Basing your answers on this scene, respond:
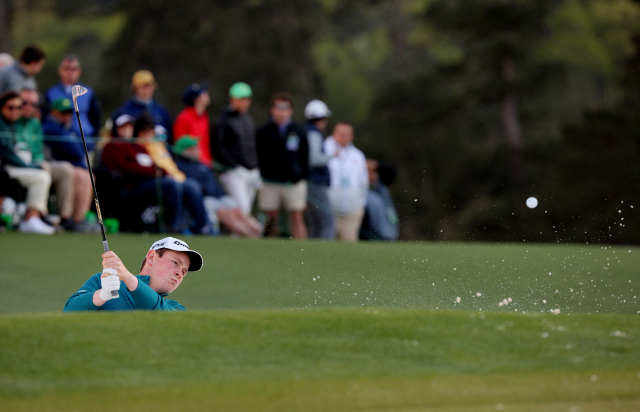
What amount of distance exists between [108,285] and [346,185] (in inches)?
309

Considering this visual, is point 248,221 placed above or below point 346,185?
below

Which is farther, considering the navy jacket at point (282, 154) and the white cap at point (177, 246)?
the navy jacket at point (282, 154)

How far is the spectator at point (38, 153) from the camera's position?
1081 cm

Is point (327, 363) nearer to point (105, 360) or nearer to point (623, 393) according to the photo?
point (105, 360)

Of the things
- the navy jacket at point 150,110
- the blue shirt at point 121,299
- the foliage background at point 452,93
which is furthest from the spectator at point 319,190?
the foliage background at point 452,93

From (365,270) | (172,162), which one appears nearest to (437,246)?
(365,270)

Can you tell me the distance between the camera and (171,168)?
11.6 metres

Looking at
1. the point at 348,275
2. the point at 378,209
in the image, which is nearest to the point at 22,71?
the point at 378,209

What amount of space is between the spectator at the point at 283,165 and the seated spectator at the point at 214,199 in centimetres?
38

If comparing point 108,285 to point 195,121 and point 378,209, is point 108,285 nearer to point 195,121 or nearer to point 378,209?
point 195,121

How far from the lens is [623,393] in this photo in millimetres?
4363

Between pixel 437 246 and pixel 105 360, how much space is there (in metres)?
6.86

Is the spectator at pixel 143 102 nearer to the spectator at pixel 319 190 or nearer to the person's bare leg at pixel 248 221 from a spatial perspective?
the person's bare leg at pixel 248 221

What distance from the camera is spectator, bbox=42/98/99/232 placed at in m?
11.3
